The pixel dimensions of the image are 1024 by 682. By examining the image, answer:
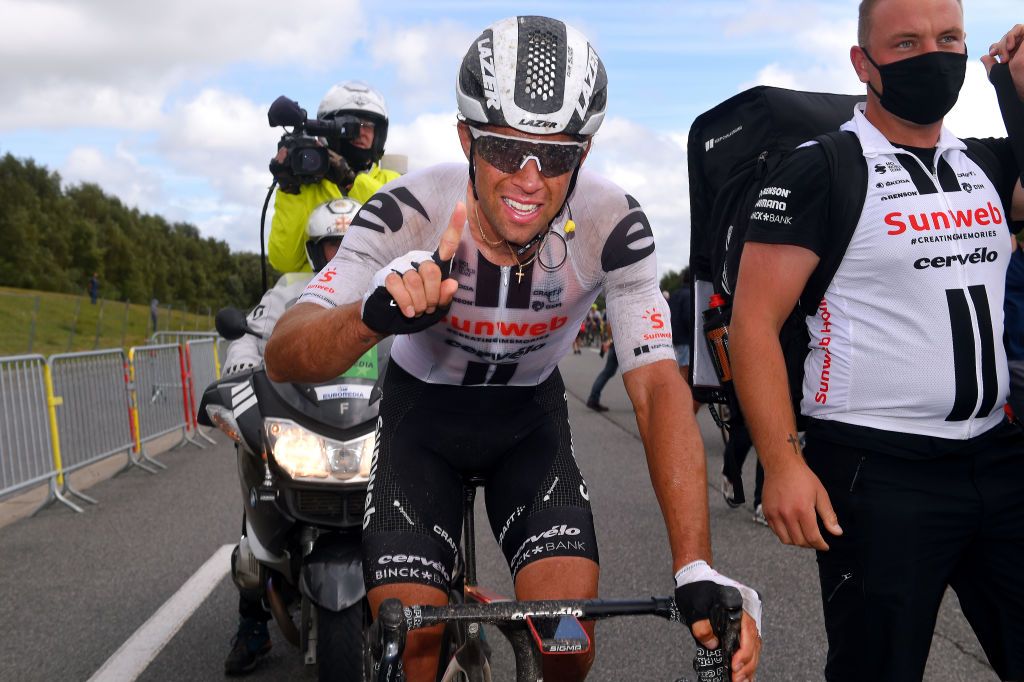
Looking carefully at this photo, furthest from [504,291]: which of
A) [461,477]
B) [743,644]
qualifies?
[743,644]

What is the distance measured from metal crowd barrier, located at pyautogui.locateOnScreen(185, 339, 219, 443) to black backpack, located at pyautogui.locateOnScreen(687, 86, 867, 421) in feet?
33.7

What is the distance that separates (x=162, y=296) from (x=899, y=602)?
138m

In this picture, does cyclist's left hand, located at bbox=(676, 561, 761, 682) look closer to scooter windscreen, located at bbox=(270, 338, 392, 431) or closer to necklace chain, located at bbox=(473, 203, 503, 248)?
necklace chain, located at bbox=(473, 203, 503, 248)

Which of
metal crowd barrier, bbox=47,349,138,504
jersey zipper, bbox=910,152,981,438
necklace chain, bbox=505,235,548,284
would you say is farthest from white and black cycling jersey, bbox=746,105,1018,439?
metal crowd barrier, bbox=47,349,138,504

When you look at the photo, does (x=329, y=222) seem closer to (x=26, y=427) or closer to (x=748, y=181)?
(x=748, y=181)

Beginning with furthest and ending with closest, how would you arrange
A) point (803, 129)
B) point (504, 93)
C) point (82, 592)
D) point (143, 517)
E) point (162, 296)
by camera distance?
point (162, 296)
point (143, 517)
point (82, 592)
point (803, 129)
point (504, 93)

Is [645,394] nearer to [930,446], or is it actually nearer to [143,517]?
[930,446]

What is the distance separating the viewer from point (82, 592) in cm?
605

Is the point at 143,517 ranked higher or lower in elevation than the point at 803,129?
lower

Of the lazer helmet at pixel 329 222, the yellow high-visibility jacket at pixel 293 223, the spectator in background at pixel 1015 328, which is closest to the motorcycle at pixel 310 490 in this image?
the lazer helmet at pixel 329 222

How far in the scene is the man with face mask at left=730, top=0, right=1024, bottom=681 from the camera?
2.73 m

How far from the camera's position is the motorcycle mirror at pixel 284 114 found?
197 inches

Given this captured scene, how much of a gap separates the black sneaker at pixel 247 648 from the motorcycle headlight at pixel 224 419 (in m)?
0.98

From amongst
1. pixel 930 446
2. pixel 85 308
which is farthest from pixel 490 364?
pixel 85 308
